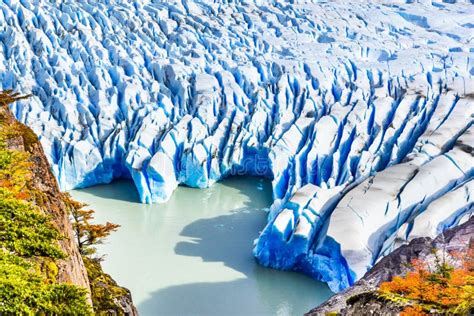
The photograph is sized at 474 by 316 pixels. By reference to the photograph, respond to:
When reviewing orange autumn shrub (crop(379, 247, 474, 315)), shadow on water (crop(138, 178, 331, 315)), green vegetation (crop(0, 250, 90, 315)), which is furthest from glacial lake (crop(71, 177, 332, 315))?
green vegetation (crop(0, 250, 90, 315))

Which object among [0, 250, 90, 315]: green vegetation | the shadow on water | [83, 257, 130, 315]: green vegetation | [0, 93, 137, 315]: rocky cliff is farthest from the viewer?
the shadow on water

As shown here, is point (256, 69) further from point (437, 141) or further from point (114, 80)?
point (437, 141)

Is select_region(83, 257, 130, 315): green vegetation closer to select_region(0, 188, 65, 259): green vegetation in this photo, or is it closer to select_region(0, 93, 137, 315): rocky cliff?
select_region(0, 93, 137, 315): rocky cliff

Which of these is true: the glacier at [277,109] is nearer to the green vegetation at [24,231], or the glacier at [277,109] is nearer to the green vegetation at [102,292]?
the green vegetation at [102,292]

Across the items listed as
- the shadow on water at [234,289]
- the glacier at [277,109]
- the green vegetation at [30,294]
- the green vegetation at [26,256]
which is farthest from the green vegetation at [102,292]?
the glacier at [277,109]

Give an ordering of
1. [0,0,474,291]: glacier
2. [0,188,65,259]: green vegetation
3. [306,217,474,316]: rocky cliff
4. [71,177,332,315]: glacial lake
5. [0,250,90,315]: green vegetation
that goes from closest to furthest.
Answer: [0,250,90,315]: green vegetation
[0,188,65,259]: green vegetation
[306,217,474,316]: rocky cliff
[71,177,332,315]: glacial lake
[0,0,474,291]: glacier

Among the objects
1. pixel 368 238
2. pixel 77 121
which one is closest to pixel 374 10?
pixel 77 121
